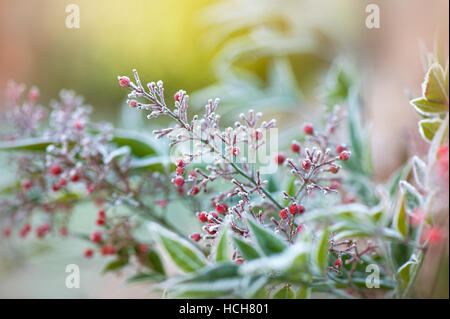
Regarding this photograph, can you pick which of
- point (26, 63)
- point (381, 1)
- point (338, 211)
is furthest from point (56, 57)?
point (338, 211)

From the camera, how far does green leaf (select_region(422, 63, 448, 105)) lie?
34cm

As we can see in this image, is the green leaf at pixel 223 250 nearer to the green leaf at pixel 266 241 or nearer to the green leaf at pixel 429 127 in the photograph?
the green leaf at pixel 266 241

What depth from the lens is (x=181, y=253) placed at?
0.32 m

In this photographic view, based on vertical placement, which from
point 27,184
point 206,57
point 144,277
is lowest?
point 144,277

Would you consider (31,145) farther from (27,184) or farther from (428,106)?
(428,106)

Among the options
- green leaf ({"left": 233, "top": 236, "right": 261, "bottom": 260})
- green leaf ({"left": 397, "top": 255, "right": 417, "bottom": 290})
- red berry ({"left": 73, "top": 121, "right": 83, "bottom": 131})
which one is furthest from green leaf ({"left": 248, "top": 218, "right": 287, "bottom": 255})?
red berry ({"left": 73, "top": 121, "right": 83, "bottom": 131})

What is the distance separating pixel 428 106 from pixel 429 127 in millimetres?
17

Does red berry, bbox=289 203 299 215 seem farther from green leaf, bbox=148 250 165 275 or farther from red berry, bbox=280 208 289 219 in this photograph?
green leaf, bbox=148 250 165 275

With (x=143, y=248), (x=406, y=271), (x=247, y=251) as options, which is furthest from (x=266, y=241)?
(x=143, y=248)

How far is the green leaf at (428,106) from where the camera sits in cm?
35

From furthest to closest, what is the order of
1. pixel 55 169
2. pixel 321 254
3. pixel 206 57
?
pixel 206 57 → pixel 55 169 → pixel 321 254
